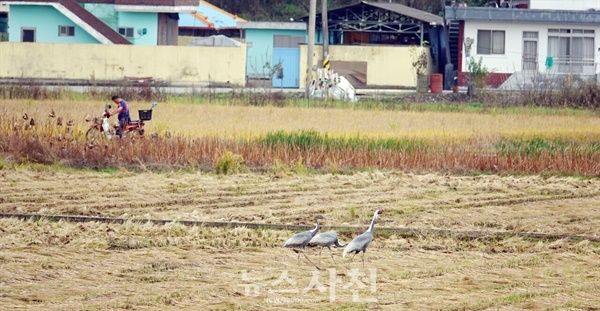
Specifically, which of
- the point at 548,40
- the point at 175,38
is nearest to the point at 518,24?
the point at 548,40

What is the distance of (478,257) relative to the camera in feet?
29.6

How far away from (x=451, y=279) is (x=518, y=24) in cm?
2558

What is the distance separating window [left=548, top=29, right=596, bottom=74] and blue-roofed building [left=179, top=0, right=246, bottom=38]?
14140 mm

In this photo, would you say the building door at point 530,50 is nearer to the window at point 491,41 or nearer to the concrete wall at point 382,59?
the window at point 491,41

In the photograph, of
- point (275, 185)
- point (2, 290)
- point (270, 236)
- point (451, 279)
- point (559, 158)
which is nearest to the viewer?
point (2, 290)

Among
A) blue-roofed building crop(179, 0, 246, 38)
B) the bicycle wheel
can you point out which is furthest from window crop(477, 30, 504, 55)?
the bicycle wheel

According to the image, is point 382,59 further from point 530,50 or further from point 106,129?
point 106,129

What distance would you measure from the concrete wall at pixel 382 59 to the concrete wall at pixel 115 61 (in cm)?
300

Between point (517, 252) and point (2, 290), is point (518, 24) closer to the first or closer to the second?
point (517, 252)

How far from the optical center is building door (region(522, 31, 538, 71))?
3272 cm

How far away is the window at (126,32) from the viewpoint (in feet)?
117

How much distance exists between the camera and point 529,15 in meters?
32.3

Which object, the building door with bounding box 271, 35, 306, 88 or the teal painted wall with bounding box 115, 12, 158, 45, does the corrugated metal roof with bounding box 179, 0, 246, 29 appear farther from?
the building door with bounding box 271, 35, 306, 88

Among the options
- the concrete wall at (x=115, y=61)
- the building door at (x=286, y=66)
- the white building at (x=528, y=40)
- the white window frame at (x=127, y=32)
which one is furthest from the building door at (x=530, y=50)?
the white window frame at (x=127, y=32)
